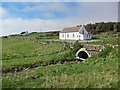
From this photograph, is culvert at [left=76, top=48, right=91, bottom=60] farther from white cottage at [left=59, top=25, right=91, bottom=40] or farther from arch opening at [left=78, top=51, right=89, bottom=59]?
white cottage at [left=59, top=25, right=91, bottom=40]

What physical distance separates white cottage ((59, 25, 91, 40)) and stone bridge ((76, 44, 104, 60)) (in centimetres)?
3725

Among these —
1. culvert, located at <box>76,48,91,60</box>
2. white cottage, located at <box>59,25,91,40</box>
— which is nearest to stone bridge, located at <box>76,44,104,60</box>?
culvert, located at <box>76,48,91,60</box>

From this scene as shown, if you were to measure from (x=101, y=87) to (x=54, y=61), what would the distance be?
20.2 metres

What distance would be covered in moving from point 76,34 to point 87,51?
141ft

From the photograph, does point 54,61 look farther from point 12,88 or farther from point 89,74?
point 12,88

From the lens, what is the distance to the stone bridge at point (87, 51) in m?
46.0

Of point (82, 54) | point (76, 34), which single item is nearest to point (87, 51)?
point (82, 54)

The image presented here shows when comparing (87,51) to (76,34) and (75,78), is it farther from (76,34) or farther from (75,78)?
(76,34)

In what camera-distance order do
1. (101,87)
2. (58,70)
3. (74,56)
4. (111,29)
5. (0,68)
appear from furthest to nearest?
(111,29) → (74,56) → (0,68) → (58,70) → (101,87)

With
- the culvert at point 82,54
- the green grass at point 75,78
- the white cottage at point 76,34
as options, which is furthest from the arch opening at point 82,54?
the white cottage at point 76,34

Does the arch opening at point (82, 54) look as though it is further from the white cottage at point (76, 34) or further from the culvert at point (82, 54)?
the white cottage at point (76, 34)

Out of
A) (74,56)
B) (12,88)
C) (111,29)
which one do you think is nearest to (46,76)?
(12,88)

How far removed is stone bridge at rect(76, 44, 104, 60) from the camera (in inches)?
1813

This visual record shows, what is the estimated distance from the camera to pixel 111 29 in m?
114
